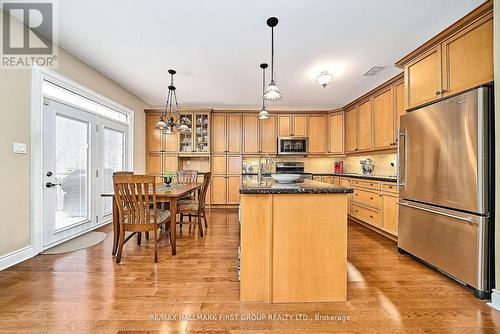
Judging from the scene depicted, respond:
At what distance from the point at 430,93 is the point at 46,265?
4.66 meters

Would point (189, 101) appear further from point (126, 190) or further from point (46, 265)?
point (46, 265)

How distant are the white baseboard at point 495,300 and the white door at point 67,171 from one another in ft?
15.3

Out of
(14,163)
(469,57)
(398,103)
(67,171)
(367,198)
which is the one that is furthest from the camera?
(367,198)

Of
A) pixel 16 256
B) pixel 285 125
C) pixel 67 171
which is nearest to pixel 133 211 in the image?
pixel 16 256

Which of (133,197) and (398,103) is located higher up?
(398,103)

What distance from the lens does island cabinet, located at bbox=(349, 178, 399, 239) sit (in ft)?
11.0

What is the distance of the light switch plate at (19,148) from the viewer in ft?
8.13

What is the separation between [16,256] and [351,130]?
232 inches

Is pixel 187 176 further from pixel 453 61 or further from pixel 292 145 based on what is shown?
pixel 453 61

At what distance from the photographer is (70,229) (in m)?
3.40

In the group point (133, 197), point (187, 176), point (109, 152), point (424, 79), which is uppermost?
point (424, 79)

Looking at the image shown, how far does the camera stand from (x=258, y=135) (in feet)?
19.3

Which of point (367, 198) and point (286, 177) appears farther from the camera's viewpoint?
point (367, 198)

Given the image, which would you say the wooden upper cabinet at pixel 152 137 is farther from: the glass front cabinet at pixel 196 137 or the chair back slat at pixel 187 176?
the chair back slat at pixel 187 176
